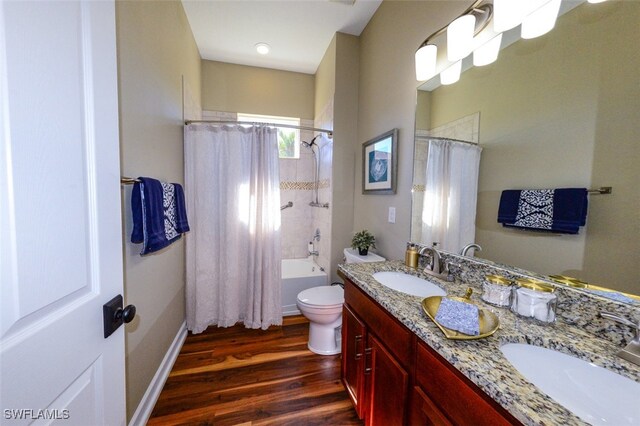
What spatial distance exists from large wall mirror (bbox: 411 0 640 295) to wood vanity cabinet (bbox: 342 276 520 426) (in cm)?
60

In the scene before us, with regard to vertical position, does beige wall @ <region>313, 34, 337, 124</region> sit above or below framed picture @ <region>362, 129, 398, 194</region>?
above

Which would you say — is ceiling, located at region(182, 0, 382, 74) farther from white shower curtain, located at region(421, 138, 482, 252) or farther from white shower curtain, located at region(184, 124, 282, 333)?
white shower curtain, located at region(421, 138, 482, 252)

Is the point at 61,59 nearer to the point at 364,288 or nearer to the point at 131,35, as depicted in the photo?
the point at 131,35

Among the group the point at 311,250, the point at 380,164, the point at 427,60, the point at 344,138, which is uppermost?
the point at 427,60

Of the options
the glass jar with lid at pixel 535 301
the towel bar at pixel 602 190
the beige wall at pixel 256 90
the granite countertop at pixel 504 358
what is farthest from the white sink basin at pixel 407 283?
the beige wall at pixel 256 90

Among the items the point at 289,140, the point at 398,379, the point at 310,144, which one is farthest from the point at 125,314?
the point at 289,140

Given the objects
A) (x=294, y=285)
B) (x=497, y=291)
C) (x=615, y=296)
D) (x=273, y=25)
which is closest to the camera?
(x=615, y=296)

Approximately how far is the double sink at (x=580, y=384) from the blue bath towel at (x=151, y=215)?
153 cm

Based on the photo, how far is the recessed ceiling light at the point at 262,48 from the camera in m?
2.49

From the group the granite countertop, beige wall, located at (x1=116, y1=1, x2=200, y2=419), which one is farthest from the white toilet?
beige wall, located at (x1=116, y1=1, x2=200, y2=419)

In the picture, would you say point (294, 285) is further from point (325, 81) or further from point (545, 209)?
point (325, 81)

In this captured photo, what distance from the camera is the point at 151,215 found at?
1229 mm

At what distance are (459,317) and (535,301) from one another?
31cm

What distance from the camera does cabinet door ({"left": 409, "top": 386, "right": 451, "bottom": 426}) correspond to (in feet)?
2.32
